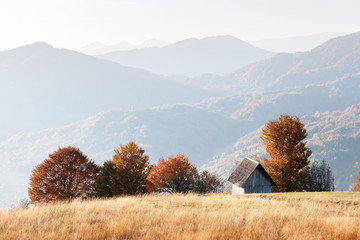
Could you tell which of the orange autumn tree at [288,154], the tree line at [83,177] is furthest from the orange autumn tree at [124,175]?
the orange autumn tree at [288,154]

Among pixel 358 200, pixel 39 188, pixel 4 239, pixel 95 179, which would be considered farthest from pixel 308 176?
pixel 4 239

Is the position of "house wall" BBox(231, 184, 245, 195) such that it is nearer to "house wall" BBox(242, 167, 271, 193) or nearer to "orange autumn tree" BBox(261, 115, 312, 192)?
"house wall" BBox(242, 167, 271, 193)

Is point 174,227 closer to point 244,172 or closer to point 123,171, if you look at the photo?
point 244,172

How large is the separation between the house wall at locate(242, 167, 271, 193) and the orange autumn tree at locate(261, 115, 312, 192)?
8.00ft

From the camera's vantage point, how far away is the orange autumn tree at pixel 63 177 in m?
39.7

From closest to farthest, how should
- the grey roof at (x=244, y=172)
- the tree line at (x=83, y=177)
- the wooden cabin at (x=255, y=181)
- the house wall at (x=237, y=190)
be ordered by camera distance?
1. the wooden cabin at (x=255, y=181)
2. the grey roof at (x=244, y=172)
3. the house wall at (x=237, y=190)
4. the tree line at (x=83, y=177)

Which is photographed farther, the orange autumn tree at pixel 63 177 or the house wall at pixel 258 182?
the orange autumn tree at pixel 63 177

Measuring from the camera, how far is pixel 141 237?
25.7ft

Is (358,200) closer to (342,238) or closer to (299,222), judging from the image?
(299,222)

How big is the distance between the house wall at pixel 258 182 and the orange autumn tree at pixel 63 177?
18.3 metres

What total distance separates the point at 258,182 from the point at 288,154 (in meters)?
5.23

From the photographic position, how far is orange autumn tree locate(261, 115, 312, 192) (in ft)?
132

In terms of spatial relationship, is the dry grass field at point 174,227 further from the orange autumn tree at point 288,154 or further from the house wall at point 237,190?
the orange autumn tree at point 288,154

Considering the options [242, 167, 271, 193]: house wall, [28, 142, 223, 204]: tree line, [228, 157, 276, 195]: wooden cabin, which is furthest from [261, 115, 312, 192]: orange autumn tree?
[28, 142, 223, 204]: tree line
